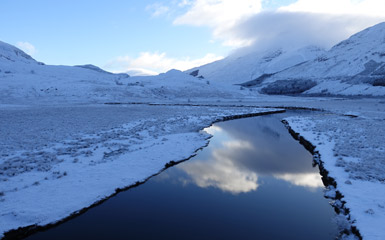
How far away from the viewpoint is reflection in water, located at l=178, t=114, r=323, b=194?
506 inches

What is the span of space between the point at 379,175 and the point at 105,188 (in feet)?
38.3

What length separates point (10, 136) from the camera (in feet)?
61.6

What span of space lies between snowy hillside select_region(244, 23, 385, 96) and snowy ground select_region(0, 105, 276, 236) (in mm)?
110823

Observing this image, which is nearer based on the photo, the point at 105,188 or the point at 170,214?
the point at 170,214

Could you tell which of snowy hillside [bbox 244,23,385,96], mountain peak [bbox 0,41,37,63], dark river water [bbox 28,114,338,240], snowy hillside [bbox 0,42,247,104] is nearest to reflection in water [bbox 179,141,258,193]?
dark river water [bbox 28,114,338,240]

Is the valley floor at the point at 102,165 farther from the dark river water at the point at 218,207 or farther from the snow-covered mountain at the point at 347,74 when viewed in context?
the snow-covered mountain at the point at 347,74

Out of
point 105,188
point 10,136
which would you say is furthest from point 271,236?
point 10,136

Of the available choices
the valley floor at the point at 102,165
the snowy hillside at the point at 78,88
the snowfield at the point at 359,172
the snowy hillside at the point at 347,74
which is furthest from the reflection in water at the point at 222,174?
the snowy hillside at the point at 347,74

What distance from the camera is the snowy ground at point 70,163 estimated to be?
890 centimetres

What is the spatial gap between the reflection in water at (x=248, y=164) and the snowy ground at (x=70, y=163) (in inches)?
62.5

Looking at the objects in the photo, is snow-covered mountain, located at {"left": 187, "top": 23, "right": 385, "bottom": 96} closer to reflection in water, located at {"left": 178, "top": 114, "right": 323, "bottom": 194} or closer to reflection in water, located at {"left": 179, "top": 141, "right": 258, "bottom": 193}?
reflection in water, located at {"left": 178, "top": 114, "right": 323, "bottom": 194}

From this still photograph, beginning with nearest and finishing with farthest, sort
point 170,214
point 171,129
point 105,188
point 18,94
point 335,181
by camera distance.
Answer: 1. point 170,214
2. point 105,188
3. point 335,181
4. point 171,129
5. point 18,94

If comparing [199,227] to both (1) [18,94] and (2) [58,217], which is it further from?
(1) [18,94]

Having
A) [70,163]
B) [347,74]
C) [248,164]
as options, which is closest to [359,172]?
[248,164]
